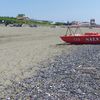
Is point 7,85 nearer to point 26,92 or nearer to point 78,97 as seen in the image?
point 26,92

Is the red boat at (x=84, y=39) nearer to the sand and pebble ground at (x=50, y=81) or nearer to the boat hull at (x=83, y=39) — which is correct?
the boat hull at (x=83, y=39)

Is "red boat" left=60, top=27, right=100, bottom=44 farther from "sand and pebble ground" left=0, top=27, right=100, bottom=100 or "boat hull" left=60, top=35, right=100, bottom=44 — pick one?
"sand and pebble ground" left=0, top=27, right=100, bottom=100

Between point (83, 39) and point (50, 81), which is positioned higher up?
point (50, 81)

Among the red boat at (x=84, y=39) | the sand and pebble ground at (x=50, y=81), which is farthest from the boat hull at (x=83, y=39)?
the sand and pebble ground at (x=50, y=81)

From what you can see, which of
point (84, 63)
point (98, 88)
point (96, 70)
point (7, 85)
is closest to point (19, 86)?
point (7, 85)

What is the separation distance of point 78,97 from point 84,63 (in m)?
6.45

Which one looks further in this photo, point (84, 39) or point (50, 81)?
point (84, 39)

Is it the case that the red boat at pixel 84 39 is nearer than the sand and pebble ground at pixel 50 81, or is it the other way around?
the sand and pebble ground at pixel 50 81

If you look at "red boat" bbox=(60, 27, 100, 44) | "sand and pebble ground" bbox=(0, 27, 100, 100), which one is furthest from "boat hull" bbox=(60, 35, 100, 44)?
"sand and pebble ground" bbox=(0, 27, 100, 100)

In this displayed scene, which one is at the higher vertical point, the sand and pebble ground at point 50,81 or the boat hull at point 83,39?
the sand and pebble ground at point 50,81

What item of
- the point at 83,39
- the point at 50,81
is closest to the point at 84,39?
the point at 83,39

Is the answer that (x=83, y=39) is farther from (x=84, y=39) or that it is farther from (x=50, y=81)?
(x=50, y=81)

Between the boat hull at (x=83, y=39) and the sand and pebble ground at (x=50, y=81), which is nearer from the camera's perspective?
the sand and pebble ground at (x=50, y=81)

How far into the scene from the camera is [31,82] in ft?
37.3
